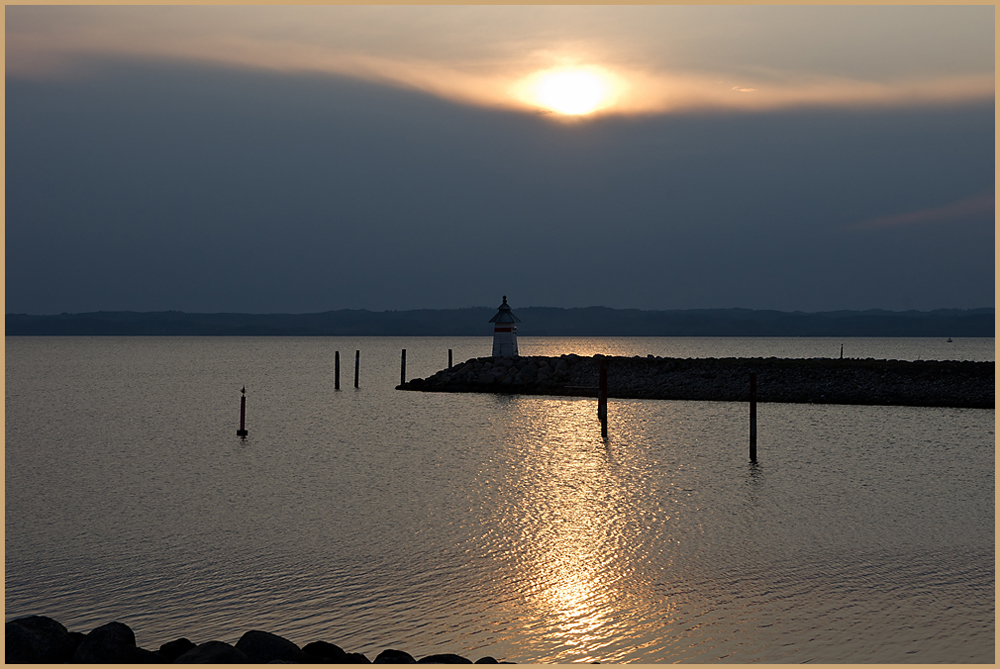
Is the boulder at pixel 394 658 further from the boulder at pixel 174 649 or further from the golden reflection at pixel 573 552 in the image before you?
the boulder at pixel 174 649

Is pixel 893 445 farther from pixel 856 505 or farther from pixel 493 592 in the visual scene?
pixel 493 592

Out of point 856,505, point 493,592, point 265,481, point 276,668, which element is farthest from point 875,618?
point 265,481

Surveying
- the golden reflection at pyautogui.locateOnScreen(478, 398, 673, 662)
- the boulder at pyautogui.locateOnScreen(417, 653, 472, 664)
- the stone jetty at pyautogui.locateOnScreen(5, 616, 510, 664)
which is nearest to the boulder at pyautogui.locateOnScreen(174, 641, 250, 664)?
the stone jetty at pyautogui.locateOnScreen(5, 616, 510, 664)

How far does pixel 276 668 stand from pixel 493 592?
593cm

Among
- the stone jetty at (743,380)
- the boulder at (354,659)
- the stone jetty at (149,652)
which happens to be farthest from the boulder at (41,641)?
the stone jetty at (743,380)

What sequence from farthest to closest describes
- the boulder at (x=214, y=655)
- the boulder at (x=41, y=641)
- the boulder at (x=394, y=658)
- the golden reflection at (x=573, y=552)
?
the golden reflection at (x=573, y=552), the boulder at (x=41, y=641), the boulder at (x=394, y=658), the boulder at (x=214, y=655)

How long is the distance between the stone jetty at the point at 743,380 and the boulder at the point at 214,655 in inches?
1799

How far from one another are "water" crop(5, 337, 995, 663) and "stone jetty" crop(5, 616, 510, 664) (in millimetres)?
1402

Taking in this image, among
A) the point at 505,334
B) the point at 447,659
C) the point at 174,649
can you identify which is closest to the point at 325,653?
the point at 447,659

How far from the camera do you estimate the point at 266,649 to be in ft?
32.3

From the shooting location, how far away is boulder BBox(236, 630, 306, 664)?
980 centimetres

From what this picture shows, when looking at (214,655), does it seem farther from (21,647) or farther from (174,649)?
(21,647)

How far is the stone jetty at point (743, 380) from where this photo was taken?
50.0 m

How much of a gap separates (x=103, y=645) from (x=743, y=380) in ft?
160
